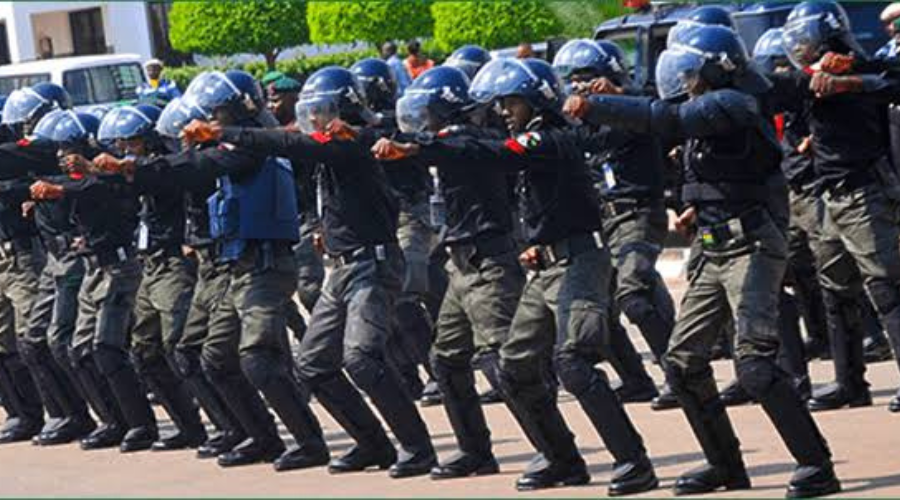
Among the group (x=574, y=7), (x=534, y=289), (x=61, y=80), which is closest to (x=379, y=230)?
(x=534, y=289)

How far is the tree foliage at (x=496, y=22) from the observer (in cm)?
3606

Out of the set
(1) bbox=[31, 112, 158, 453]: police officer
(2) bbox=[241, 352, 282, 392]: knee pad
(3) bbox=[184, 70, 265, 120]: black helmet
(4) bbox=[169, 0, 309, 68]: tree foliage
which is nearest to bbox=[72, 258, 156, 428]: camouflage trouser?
(1) bbox=[31, 112, 158, 453]: police officer

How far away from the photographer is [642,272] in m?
14.1

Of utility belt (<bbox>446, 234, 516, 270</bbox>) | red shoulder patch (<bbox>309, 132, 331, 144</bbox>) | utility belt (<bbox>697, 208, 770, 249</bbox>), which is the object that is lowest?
utility belt (<bbox>446, 234, 516, 270</bbox>)

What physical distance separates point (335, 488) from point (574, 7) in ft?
67.5

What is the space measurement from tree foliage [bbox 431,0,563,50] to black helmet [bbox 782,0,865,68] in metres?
23.0

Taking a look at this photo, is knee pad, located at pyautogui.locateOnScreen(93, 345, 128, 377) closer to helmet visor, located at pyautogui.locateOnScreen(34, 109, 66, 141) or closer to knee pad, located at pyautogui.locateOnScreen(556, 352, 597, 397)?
helmet visor, located at pyautogui.locateOnScreen(34, 109, 66, 141)

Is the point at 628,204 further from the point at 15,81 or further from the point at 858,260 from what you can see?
the point at 15,81

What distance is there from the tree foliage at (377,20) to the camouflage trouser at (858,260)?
84.1 ft

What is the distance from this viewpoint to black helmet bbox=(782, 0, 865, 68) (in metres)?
12.6

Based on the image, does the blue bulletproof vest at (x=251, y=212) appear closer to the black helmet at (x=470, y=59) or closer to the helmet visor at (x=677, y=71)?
the helmet visor at (x=677, y=71)

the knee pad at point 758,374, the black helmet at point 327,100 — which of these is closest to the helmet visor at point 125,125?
the black helmet at point 327,100

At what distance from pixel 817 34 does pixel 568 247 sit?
6.93 ft

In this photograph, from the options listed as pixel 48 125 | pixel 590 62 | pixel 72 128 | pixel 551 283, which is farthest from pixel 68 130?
pixel 551 283
